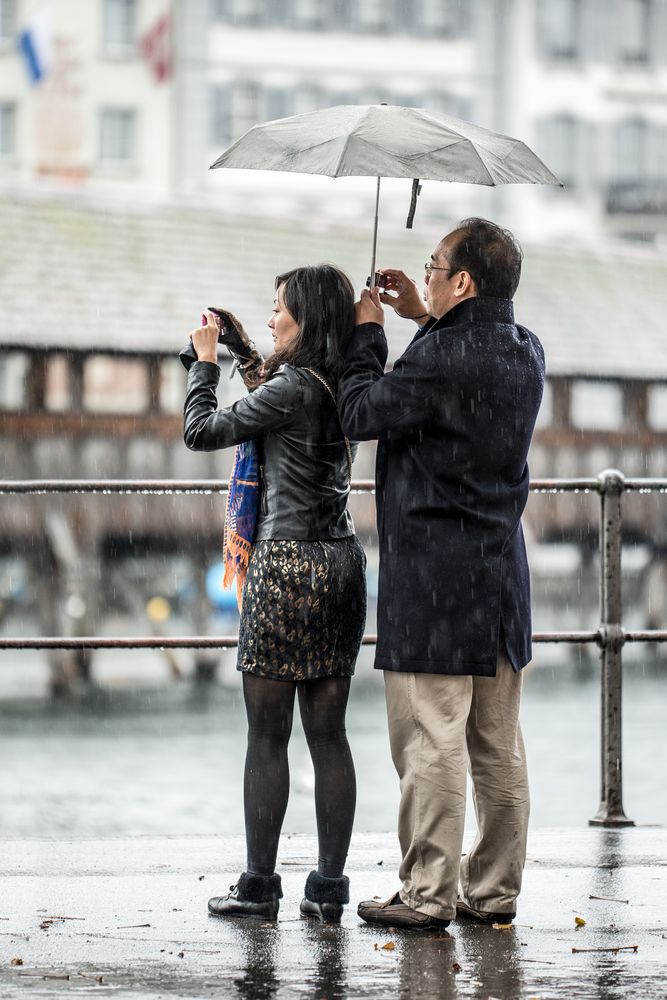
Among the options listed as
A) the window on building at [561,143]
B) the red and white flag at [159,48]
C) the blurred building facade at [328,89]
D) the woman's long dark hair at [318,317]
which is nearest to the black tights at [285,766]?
the woman's long dark hair at [318,317]

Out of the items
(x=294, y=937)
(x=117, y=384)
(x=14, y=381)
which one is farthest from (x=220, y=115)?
(x=294, y=937)

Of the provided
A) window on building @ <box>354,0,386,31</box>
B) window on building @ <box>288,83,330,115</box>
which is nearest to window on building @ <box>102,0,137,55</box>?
window on building @ <box>288,83,330,115</box>

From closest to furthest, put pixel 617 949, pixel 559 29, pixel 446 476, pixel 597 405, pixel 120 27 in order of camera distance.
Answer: pixel 617 949 < pixel 446 476 < pixel 597 405 < pixel 120 27 < pixel 559 29

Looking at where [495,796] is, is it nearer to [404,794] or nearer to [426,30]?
[404,794]

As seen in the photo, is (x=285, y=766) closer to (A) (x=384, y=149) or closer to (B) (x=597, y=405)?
(A) (x=384, y=149)

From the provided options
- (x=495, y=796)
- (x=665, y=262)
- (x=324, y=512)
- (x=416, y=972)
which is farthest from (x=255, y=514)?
(x=665, y=262)

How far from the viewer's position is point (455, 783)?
3.19m

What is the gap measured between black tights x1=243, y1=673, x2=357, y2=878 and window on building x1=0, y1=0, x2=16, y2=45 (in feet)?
123

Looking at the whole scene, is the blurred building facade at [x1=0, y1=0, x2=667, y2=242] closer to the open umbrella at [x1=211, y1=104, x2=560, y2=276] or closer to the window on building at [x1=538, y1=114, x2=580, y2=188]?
the window on building at [x1=538, y1=114, x2=580, y2=188]

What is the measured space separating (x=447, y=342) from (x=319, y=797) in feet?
3.06

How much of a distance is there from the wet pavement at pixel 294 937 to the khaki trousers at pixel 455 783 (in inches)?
3.6

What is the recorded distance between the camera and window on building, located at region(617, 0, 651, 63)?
138 feet

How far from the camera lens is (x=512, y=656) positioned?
328 cm

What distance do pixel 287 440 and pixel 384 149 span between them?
23.6 inches
